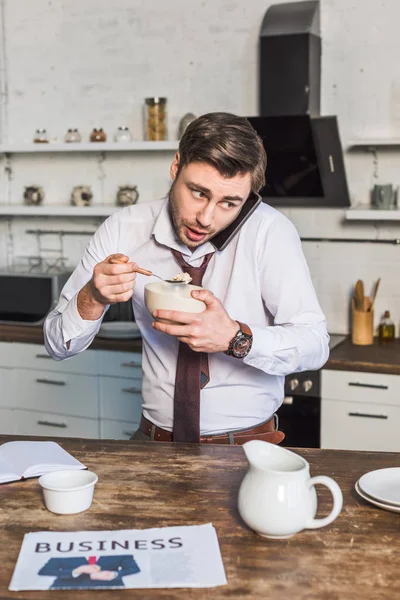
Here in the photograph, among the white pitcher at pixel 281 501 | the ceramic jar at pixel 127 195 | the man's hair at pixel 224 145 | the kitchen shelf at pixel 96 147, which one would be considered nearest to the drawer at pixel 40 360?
the ceramic jar at pixel 127 195

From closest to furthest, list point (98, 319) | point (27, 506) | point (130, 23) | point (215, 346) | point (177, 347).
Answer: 1. point (27, 506)
2. point (215, 346)
3. point (98, 319)
4. point (177, 347)
5. point (130, 23)

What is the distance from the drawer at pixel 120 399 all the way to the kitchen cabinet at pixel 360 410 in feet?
3.14

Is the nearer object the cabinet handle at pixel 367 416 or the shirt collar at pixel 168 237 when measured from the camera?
the shirt collar at pixel 168 237

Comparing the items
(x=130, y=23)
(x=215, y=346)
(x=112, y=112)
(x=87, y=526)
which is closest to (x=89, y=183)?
(x=112, y=112)

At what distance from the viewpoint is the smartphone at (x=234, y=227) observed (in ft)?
7.54

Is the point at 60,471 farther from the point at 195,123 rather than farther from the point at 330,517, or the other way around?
the point at 195,123

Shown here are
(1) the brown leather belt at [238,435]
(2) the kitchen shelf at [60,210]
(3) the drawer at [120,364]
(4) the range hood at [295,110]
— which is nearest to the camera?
(1) the brown leather belt at [238,435]

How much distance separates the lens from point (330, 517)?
146 cm

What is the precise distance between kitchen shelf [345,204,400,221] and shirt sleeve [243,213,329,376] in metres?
1.64

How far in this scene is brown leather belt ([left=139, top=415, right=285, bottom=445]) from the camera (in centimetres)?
223

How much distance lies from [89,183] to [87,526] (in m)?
3.44

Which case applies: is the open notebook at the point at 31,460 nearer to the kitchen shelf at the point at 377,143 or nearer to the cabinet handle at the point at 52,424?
the cabinet handle at the point at 52,424

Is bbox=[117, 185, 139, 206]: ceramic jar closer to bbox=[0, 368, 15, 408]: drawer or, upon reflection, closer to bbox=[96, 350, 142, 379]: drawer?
bbox=[96, 350, 142, 379]: drawer

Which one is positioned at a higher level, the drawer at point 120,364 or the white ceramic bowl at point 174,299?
the white ceramic bowl at point 174,299
